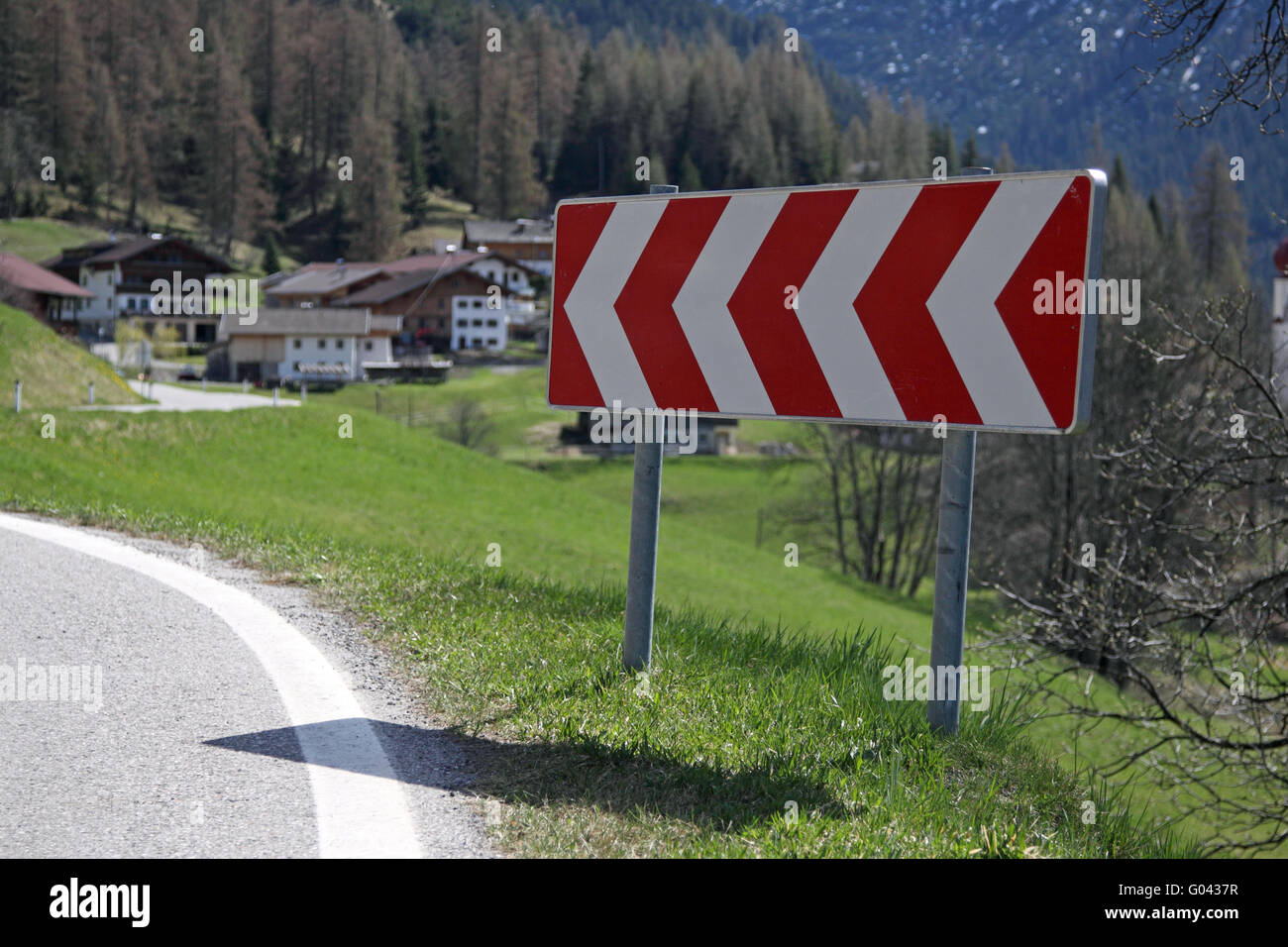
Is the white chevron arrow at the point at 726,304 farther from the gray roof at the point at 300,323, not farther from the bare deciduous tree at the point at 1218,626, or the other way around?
the gray roof at the point at 300,323

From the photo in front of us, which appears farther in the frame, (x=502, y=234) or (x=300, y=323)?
(x=502, y=234)

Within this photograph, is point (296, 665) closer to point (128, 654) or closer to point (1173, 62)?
point (128, 654)

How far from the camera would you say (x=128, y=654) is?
5.85 m

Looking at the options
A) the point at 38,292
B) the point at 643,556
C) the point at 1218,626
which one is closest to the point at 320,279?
the point at 38,292

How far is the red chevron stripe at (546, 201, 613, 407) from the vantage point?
217 inches

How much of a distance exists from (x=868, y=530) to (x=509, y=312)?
62.3m

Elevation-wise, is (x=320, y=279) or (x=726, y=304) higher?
(x=320, y=279)

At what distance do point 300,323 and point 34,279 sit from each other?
61.8ft

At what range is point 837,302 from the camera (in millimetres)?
4785

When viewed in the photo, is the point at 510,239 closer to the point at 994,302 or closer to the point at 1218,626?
the point at 1218,626

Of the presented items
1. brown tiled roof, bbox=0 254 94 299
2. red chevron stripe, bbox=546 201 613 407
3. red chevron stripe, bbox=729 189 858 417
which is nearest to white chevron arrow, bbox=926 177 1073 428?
red chevron stripe, bbox=729 189 858 417

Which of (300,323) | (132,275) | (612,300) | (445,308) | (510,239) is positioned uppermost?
(510,239)

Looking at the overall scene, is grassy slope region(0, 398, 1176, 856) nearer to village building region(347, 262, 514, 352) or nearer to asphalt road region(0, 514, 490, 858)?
asphalt road region(0, 514, 490, 858)
